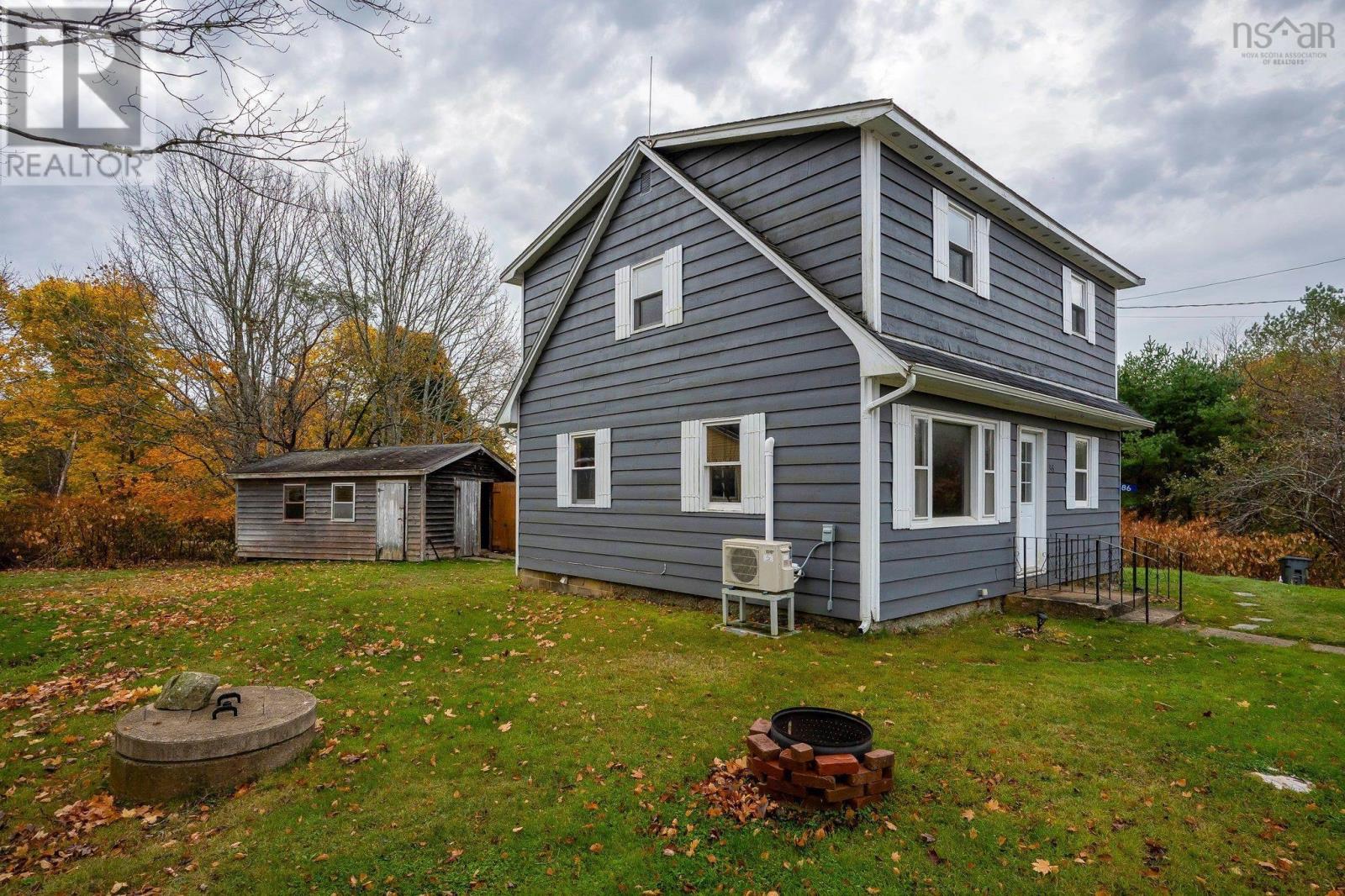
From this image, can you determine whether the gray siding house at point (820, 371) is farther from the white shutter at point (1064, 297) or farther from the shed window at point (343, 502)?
the shed window at point (343, 502)

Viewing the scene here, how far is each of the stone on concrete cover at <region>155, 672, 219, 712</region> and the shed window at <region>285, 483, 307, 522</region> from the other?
1617cm

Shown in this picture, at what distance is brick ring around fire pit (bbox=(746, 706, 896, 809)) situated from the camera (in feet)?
11.3

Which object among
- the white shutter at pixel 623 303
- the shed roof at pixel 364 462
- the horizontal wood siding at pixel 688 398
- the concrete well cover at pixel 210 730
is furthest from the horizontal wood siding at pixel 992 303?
the shed roof at pixel 364 462

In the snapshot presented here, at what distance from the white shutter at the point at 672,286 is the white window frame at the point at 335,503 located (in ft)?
41.9

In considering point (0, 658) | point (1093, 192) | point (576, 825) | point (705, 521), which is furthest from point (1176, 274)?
point (0, 658)

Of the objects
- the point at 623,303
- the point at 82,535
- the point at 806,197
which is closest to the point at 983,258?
the point at 806,197

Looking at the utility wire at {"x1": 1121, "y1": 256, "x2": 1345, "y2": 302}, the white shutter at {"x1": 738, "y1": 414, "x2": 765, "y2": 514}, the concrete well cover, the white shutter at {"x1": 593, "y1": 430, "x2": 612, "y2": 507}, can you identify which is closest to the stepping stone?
the white shutter at {"x1": 738, "y1": 414, "x2": 765, "y2": 514}

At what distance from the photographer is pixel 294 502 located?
19047 mm

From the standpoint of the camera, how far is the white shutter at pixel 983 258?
9.24m

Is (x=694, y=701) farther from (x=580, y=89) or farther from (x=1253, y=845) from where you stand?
(x=580, y=89)

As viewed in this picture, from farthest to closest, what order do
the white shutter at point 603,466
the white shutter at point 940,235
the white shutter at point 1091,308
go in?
1. the white shutter at point 1091,308
2. the white shutter at point 603,466
3. the white shutter at point 940,235

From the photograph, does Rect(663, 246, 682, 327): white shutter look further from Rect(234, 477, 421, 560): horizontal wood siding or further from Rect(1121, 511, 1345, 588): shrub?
Rect(234, 477, 421, 560): horizontal wood siding

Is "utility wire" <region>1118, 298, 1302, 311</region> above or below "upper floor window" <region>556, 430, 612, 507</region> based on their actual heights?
above

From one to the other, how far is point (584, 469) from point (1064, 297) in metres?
8.91
